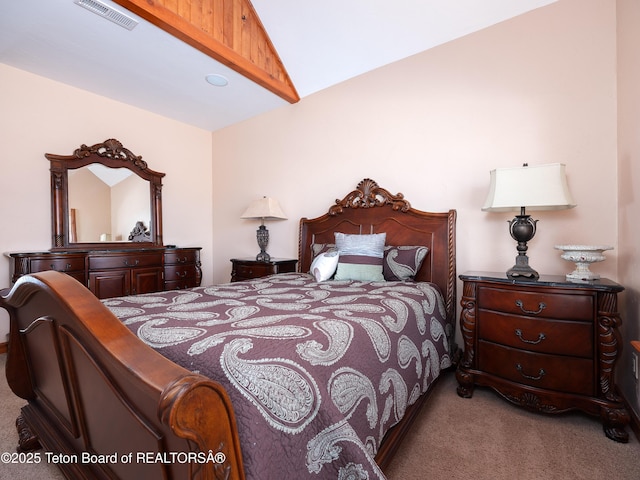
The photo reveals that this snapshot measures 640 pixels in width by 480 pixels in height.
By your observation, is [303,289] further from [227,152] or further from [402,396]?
[227,152]

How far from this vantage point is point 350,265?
2441 mm

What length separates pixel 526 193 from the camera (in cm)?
185

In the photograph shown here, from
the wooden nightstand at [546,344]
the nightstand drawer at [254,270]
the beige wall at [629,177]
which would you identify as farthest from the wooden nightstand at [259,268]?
the beige wall at [629,177]

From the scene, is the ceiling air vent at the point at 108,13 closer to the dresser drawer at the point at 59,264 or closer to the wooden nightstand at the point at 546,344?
the dresser drawer at the point at 59,264

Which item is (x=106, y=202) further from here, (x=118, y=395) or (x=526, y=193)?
(x=526, y=193)

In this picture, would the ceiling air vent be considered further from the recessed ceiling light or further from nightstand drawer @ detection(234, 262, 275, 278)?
nightstand drawer @ detection(234, 262, 275, 278)

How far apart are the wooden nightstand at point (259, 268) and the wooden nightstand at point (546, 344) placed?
1.81 meters

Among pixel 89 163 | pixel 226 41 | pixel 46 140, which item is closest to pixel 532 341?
pixel 226 41

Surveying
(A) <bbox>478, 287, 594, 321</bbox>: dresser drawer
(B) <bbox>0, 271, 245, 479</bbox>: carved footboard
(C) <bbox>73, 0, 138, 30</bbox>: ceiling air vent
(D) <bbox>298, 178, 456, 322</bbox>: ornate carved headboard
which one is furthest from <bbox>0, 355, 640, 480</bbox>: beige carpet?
(C) <bbox>73, 0, 138, 30</bbox>: ceiling air vent

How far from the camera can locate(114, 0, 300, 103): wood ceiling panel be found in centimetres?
238

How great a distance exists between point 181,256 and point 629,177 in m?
3.87

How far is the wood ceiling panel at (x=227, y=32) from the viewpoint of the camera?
2377 millimetres

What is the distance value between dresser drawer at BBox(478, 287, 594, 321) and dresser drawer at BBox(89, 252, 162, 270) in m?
3.14

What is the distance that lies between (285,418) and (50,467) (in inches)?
56.6
